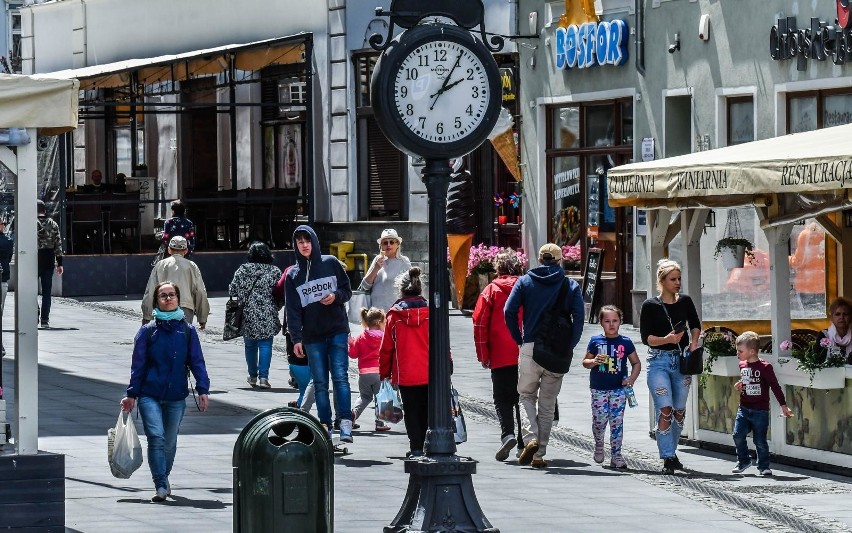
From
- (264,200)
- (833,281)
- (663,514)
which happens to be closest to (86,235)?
(264,200)

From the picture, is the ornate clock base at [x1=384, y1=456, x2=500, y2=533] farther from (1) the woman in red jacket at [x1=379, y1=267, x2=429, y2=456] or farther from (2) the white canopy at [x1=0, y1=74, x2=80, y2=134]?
(1) the woman in red jacket at [x1=379, y1=267, x2=429, y2=456]

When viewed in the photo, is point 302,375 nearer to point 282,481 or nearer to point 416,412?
point 416,412

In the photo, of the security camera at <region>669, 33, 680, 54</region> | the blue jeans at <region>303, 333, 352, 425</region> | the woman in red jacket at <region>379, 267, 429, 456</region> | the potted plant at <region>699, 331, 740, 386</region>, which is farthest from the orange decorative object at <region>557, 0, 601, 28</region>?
the woman in red jacket at <region>379, 267, 429, 456</region>

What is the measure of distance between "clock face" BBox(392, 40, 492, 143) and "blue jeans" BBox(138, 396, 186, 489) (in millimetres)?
3196

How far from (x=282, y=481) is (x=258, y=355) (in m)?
10.4

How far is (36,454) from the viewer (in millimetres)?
10227

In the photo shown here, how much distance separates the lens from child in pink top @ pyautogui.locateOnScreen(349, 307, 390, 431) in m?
16.2

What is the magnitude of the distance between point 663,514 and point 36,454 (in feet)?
13.4

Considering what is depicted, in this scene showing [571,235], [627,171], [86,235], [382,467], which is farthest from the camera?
[86,235]

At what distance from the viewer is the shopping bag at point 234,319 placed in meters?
19.8

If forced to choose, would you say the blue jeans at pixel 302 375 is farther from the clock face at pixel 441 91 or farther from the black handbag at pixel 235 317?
the clock face at pixel 441 91

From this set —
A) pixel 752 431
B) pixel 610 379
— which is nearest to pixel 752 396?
pixel 752 431

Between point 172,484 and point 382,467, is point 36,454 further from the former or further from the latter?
point 382,467

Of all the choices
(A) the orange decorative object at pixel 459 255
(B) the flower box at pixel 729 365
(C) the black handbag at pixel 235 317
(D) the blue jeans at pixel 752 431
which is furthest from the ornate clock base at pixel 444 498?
(A) the orange decorative object at pixel 459 255
